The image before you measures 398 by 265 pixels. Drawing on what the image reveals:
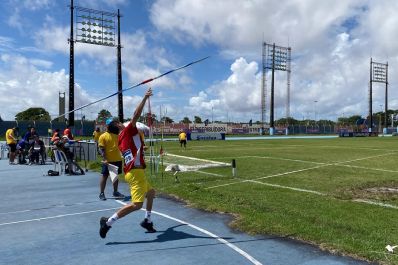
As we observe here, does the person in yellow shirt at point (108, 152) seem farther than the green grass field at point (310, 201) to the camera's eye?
Yes

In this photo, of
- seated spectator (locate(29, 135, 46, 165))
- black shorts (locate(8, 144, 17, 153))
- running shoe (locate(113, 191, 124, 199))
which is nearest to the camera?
running shoe (locate(113, 191, 124, 199))

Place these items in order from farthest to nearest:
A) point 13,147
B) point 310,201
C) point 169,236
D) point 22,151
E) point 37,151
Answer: point 22,151 → point 13,147 → point 37,151 → point 310,201 → point 169,236

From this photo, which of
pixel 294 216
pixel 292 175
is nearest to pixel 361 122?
pixel 292 175

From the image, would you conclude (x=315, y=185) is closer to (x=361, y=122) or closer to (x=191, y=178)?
(x=191, y=178)

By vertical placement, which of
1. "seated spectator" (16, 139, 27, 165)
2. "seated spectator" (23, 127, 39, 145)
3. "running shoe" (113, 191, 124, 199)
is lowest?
"running shoe" (113, 191, 124, 199)

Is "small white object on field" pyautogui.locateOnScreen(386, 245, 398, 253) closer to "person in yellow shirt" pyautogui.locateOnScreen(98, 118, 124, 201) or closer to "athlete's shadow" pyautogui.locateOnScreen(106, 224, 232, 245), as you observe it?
"athlete's shadow" pyautogui.locateOnScreen(106, 224, 232, 245)

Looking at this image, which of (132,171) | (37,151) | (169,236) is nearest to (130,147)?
(132,171)

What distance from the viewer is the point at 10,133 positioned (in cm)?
2128

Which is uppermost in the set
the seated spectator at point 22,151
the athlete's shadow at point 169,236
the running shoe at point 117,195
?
the seated spectator at point 22,151

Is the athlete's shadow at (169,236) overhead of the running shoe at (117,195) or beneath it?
beneath

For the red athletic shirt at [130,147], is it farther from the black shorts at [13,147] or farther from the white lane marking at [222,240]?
the black shorts at [13,147]

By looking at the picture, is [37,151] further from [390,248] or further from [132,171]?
[390,248]

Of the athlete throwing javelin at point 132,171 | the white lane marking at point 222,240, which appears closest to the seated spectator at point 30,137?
the white lane marking at point 222,240

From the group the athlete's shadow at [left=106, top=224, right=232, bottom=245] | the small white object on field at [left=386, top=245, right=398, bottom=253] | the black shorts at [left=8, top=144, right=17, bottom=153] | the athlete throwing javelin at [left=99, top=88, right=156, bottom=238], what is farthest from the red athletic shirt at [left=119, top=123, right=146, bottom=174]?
the black shorts at [left=8, top=144, right=17, bottom=153]
